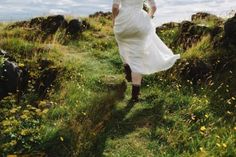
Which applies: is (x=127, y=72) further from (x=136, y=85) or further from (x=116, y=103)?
(x=116, y=103)

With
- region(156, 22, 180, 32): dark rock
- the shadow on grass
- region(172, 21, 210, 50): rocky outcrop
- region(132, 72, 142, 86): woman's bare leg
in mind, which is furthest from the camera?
region(156, 22, 180, 32): dark rock

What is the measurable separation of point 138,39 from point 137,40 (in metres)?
0.03

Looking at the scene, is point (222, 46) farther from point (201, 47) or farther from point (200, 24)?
point (200, 24)

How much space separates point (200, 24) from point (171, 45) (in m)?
1.00

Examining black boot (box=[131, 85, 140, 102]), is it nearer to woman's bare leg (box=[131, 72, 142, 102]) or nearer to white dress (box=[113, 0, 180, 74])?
woman's bare leg (box=[131, 72, 142, 102])

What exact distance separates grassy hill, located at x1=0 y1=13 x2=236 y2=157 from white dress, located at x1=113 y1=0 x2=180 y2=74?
2.13 feet

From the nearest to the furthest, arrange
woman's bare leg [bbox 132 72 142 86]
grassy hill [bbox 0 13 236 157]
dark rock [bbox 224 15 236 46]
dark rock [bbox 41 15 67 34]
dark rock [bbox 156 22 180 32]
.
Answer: grassy hill [bbox 0 13 236 157]
woman's bare leg [bbox 132 72 142 86]
dark rock [bbox 224 15 236 46]
dark rock [bbox 41 15 67 34]
dark rock [bbox 156 22 180 32]

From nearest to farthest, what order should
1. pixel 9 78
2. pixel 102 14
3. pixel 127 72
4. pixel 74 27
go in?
pixel 9 78, pixel 127 72, pixel 74 27, pixel 102 14

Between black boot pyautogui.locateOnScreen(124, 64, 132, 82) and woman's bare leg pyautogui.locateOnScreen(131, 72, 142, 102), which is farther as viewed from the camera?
black boot pyautogui.locateOnScreen(124, 64, 132, 82)

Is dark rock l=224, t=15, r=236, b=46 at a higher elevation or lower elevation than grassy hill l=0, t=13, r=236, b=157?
higher

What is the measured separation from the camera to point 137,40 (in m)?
10.4

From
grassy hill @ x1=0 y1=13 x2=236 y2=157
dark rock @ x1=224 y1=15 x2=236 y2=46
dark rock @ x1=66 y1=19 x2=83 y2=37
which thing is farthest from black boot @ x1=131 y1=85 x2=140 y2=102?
dark rock @ x1=66 y1=19 x2=83 y2=37

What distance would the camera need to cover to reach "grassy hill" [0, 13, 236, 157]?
819 centimetres

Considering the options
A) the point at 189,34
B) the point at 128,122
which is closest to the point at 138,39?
the point at 128,122
